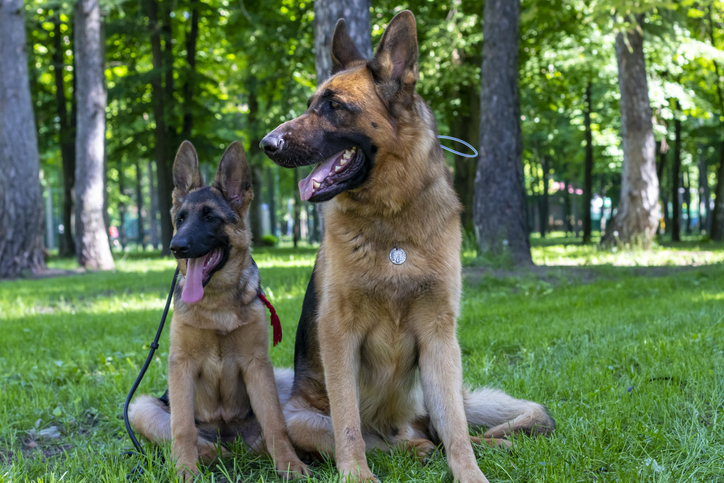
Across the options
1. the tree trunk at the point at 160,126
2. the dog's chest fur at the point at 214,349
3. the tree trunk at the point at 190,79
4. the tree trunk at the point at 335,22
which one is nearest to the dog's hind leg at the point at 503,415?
the dog's chest fur at the point at 214,349

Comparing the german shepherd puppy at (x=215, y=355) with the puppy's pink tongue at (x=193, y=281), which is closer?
the german shepherd puppy at (x=215, y=355)

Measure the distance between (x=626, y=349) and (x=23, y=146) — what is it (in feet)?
43.7

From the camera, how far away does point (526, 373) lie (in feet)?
15.1

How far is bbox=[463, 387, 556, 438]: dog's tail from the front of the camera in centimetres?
326

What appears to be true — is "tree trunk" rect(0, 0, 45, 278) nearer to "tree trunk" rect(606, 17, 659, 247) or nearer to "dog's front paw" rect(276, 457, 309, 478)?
"dog's front paw" rect(276, 457, 309, 478)

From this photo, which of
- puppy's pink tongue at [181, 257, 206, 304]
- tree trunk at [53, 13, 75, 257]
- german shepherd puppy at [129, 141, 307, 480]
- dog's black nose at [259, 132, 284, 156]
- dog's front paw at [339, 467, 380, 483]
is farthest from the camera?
tree trunk at [53, 13, 75, 257]

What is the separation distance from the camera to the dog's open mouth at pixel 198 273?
139 inches

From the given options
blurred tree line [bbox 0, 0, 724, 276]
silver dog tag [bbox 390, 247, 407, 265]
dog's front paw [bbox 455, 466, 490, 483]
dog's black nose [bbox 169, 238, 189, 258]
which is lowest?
dog's front paw [bbox 455, 466, 490, 483]

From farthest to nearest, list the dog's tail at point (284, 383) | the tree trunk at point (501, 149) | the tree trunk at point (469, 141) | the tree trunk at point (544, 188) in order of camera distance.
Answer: the tree trunk at point (544, 188), the tree trunk at point (469, 141), the tree trunk at point (501, 149), the dog's tail at point (284, 383)

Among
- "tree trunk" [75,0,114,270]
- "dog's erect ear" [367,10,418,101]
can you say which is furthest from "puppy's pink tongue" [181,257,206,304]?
"tree trunk" [75,0,114,270]

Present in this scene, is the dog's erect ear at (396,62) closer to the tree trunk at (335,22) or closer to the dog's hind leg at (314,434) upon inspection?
the dog's hind leg at (314,434)

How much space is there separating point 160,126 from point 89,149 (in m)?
5.57

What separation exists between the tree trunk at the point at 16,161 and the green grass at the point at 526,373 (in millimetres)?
4058

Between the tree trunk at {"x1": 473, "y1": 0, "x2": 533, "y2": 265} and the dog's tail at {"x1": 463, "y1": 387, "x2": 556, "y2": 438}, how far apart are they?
702cm
